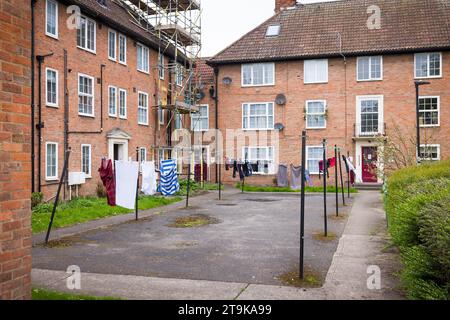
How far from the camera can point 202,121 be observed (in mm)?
31625

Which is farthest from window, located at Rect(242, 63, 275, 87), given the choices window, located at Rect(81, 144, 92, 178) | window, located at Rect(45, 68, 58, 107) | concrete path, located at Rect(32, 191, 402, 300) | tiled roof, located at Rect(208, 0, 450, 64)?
concrete path, located at Rect(32, 191, 402, 300)

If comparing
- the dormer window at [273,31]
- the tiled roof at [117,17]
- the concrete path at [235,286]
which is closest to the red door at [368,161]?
the dormer window at [273,31]

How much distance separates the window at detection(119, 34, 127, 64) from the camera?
23.0 m

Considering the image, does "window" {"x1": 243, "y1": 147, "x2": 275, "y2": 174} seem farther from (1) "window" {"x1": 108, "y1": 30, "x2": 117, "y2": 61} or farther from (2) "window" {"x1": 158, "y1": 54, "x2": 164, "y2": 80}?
(1) "window" {"x1": 108, "y1": 30, "x2": 117, "y2": 61}

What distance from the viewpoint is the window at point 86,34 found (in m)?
19.6

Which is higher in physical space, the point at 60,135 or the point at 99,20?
the point at 99,20

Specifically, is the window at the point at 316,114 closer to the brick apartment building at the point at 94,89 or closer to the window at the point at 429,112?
the window at the point at 429,112

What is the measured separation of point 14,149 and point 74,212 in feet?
34.1

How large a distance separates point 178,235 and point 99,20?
45.6ft

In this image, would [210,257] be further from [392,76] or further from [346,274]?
[392,76]

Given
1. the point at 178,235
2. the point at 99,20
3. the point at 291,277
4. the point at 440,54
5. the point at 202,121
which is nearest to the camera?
the point at 291,277

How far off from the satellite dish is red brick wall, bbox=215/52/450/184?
0.24m

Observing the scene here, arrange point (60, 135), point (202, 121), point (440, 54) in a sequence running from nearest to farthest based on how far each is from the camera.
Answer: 1. point (60, 135)
2. point (440, 54)
3. point (202, 121)
